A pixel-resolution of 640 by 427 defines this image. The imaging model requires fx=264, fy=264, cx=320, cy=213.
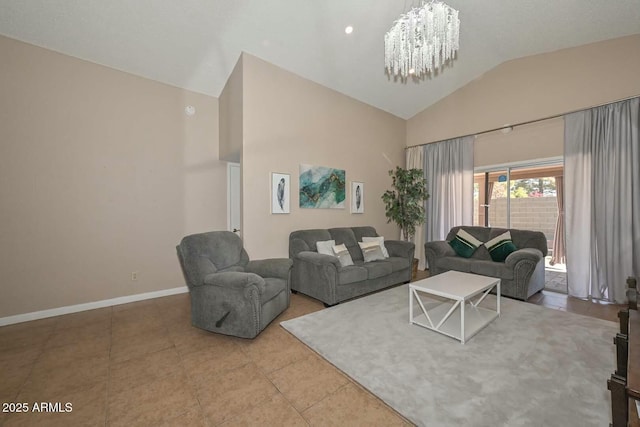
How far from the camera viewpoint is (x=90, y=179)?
3.32 metres

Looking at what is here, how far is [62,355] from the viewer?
2271 millimetres

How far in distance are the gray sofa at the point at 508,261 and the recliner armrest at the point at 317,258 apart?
207 cm

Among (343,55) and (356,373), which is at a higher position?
(343,55)

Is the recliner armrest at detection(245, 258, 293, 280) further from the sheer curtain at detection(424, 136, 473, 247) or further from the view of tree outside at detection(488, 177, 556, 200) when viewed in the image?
the view of tree outside at detection(488, 177, 556, 200)

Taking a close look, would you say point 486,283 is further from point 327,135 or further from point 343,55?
point 343,55

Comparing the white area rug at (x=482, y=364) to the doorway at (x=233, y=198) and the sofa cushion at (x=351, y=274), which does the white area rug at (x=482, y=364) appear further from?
the doorway at (x=233, y=198)

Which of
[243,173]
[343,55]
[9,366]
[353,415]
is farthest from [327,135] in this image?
[9,366]

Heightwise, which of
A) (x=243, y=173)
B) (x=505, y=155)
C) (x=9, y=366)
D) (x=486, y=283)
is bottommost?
→ (x=9, y=366)

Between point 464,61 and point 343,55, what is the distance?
2046 millimetres

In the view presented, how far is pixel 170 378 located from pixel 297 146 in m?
3.29

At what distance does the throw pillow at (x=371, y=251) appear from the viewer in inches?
159

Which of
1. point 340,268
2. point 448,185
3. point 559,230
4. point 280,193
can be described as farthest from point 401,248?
point 559,230

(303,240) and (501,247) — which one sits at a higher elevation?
(303,240)

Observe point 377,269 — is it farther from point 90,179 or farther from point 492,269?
point 90,179
